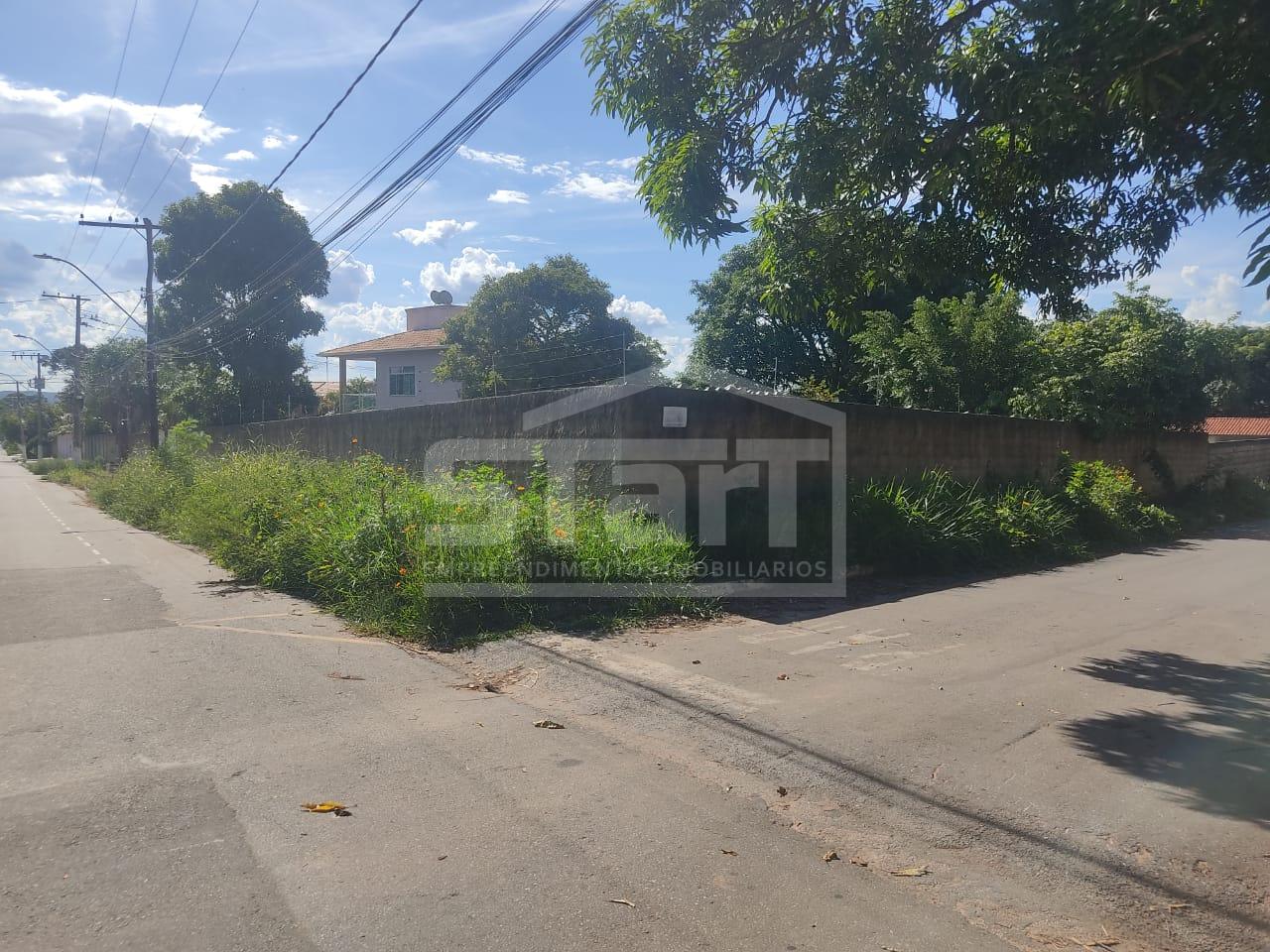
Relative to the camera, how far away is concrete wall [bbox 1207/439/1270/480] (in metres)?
24.4

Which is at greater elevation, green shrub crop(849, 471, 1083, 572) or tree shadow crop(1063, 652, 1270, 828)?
green shrub crop(849, 471, 1083, 572)

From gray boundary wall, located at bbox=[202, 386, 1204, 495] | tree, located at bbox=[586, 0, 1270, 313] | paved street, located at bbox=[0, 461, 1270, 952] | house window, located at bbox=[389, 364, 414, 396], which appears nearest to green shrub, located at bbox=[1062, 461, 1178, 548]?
gray boundary wall, located at bbox=[202, 386, 1204, 495]

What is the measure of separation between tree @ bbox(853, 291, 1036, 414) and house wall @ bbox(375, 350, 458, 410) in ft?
61.9

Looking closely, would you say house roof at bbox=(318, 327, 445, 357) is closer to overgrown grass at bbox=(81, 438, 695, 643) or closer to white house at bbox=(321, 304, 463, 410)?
white house at bbox=(321, 304, 463, 410)

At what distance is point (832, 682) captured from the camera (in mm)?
6652

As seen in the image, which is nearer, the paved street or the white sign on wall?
the paved street

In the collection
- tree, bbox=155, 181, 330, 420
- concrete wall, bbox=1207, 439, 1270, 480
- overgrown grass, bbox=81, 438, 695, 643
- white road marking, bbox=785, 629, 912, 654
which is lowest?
white road marking, bbox=785, 629, 912, 654

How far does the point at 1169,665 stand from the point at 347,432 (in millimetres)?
14446

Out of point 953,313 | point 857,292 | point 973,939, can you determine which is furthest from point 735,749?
point 953,313

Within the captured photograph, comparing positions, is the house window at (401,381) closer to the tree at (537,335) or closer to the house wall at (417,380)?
the house wall at (417,380)

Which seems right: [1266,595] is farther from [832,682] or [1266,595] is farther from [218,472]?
[218,472]

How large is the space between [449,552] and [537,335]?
802 inches

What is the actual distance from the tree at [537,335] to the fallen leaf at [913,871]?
24.1 metres

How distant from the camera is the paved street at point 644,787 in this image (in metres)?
3.39
